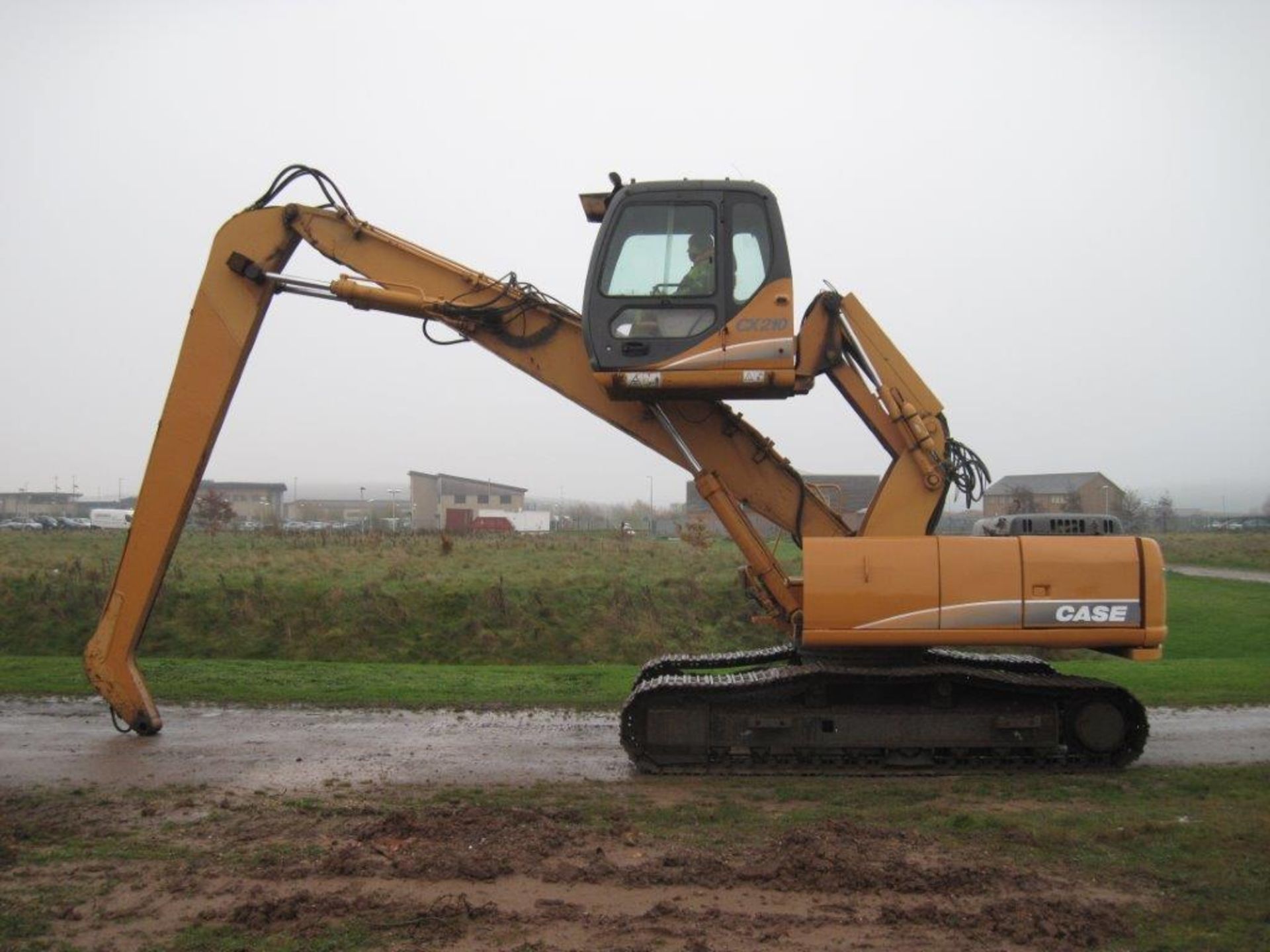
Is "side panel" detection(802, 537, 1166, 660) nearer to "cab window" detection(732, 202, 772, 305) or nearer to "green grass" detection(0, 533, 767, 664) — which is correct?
"cab window" detection(732, 202, 772, 305)

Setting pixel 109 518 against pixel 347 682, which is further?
pixel 109 518

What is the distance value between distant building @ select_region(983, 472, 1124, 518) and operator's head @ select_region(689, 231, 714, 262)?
131 inches

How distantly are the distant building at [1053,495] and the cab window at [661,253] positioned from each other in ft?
10.9

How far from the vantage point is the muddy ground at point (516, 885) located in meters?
5.46

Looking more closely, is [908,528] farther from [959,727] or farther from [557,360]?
[557,360]

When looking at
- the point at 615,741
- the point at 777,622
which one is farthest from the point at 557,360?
the point at 615,741

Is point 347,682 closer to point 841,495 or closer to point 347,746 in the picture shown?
point 347,746

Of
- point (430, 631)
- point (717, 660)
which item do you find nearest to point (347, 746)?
point (717, 660)

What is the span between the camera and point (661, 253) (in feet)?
30.6

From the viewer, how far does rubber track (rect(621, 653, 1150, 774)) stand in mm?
9344

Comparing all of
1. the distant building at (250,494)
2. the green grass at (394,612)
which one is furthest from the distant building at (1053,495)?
the distant building at (250,494)

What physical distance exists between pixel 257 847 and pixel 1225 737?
361 inches

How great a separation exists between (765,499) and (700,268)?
88.2 inches

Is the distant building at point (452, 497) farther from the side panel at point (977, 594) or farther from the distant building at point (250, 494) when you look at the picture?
the side panel at point (977, 594)
